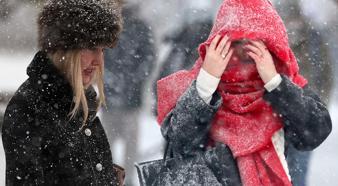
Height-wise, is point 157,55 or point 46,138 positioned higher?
point 46,138

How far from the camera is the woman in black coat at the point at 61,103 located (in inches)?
93.8

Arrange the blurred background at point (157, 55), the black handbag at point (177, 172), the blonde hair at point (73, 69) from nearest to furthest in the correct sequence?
1. the blonde hair at point (73, 69)
2. the black handbag at point (177, 172)
3. the blurred background at point (157, 55)

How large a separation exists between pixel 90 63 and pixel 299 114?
79cm

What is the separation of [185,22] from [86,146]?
2563 mm

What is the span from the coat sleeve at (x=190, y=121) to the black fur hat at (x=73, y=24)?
37cm

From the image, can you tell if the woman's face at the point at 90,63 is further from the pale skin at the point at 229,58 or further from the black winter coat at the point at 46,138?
the pale skin at the point at 229,58

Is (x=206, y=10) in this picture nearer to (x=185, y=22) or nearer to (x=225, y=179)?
(x=185, y=22)

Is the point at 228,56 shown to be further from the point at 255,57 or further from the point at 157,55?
the point at 157,55

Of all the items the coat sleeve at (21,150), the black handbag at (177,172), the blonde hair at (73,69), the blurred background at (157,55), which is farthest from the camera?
the blurred background at (157,55)

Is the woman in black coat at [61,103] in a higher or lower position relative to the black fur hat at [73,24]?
lower

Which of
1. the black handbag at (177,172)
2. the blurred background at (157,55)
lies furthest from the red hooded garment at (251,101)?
the blurred background at (157,55)

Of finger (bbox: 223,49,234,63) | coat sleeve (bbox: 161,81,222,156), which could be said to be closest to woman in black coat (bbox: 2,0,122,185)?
coat sleeve (bbox: 161,81,222,156)

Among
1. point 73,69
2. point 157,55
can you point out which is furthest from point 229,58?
point 157,55

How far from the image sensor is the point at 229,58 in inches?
102
